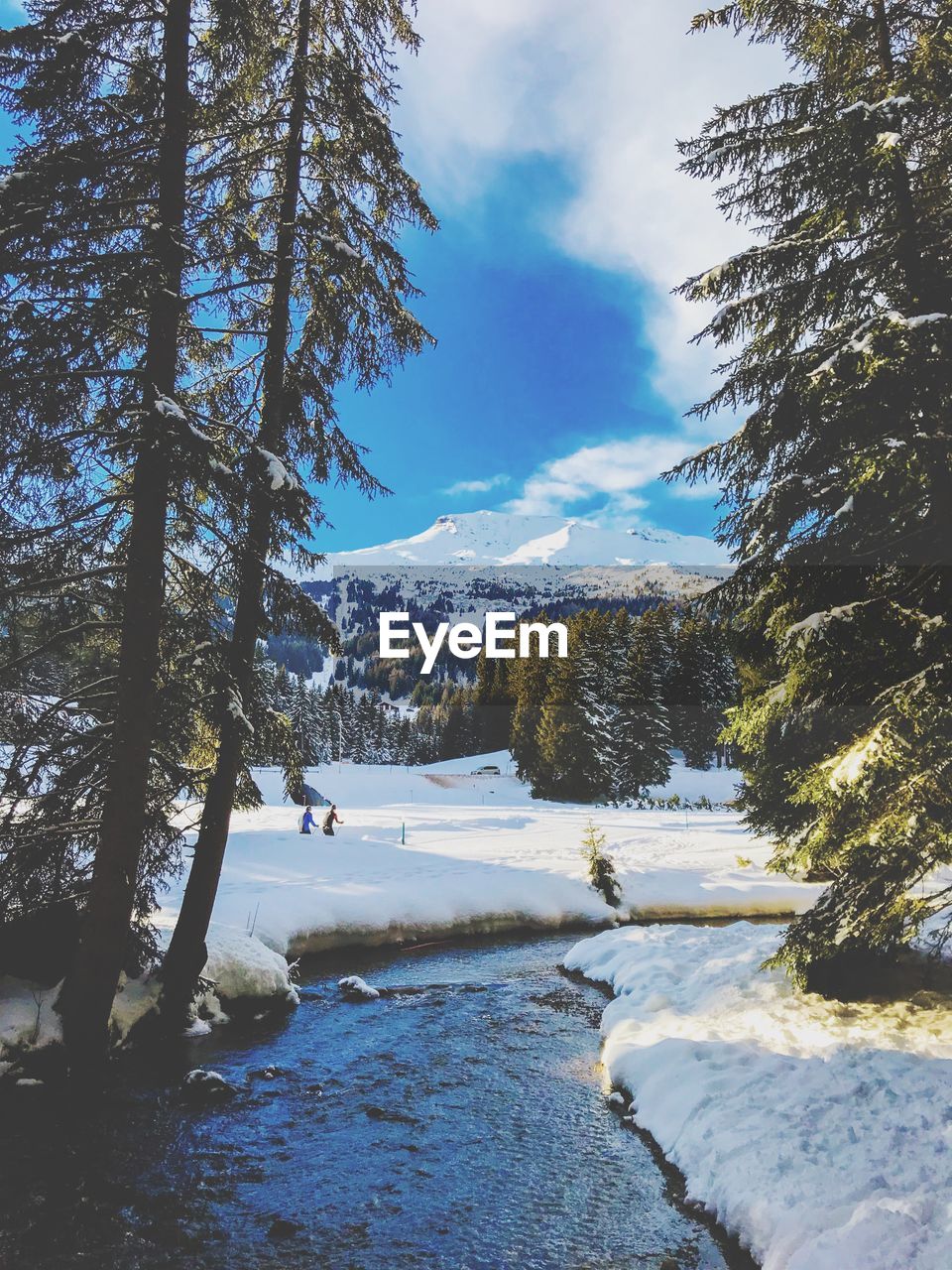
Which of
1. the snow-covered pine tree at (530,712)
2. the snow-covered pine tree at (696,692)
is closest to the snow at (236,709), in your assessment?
the snow-covered pine tree at (530,712)

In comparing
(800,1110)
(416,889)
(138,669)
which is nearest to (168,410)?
(138,669)

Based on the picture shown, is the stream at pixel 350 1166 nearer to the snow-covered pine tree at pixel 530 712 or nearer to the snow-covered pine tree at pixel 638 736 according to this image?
the snow-covered pine tree at pixel 638 736

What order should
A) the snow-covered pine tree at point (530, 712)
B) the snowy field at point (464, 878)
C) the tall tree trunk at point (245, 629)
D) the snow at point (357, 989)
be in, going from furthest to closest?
1. the snow-covered pine tree at point (530, 712)
2. the snowy field at point (464, 878)
3. the snow at point (357, 989)
4. the tall tree trunk at point (245, 629)

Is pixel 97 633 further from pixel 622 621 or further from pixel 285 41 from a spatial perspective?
pixel 622 621

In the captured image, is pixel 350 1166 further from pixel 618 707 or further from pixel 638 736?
pixel 618 707

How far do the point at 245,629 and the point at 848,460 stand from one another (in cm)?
809

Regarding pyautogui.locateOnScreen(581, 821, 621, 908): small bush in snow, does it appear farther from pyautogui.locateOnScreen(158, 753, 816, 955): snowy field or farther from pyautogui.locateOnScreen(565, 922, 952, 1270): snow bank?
pyautogui.locateOnScreen(565, 922, 952, 1270): snow bank

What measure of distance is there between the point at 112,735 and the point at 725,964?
9978mm

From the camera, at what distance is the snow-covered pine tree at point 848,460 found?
638cm

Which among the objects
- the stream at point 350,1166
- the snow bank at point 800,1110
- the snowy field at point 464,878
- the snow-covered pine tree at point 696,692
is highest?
the snow-covered pine tree at point 696,692

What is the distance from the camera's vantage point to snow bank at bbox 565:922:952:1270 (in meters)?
5.16

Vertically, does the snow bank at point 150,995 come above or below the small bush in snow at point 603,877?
above

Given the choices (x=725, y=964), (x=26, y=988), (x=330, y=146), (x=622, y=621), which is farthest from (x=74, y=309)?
(x=622, y=621)

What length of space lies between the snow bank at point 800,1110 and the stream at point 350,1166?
1.55 feet
